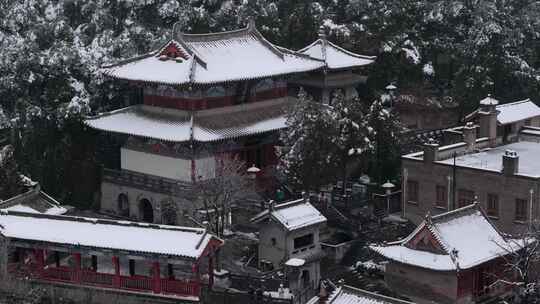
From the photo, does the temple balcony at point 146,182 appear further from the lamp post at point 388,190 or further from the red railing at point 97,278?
the red railing at point 97,278

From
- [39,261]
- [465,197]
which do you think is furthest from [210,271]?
[465,197]

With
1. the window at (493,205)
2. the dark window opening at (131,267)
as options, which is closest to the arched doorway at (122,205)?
the dark window opening at (131,267)

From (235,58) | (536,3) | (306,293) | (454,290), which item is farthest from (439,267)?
(536,3)

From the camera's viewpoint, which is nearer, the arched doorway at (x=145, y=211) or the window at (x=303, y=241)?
the window at (x=303, y=241)

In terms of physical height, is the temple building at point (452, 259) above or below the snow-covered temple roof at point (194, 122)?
below

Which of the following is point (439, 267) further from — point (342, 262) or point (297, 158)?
point (297, 158)

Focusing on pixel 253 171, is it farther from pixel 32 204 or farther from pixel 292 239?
pixel 32 204

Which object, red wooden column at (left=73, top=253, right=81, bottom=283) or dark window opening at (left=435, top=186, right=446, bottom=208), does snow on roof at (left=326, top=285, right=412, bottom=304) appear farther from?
dark window opening at (left=435, top=186, right=446, bottom=208)
